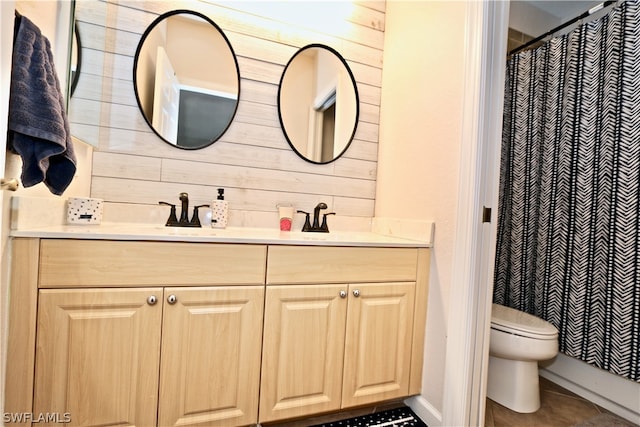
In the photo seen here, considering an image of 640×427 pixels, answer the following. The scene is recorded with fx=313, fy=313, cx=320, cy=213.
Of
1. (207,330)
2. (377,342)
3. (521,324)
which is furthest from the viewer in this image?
(521,324)

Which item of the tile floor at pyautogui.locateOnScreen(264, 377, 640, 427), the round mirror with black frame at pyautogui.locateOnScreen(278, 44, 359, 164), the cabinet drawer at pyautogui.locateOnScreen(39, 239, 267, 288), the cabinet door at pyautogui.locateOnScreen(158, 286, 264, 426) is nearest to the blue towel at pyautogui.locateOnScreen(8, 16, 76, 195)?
the cabinet drawer at pyautogui.locateOnScreen(39, 239, 267, 288)

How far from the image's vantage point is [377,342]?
140cm

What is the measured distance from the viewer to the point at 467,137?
1306mm

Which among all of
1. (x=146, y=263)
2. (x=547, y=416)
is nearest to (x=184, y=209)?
(x=146, y=263)

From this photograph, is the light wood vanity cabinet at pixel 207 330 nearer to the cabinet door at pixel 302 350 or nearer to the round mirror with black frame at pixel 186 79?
the cabinet door at pixel 302 350

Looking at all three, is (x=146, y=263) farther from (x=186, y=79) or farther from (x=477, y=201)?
(x=477, y=201)

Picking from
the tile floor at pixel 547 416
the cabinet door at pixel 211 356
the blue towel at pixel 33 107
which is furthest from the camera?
the tile floor at pixel 547 416

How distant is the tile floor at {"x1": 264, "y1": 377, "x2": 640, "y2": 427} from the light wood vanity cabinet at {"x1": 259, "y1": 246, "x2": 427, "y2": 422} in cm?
16

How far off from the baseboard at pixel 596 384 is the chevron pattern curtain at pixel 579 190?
0.11m

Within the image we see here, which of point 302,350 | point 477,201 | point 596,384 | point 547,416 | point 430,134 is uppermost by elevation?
point 430,134

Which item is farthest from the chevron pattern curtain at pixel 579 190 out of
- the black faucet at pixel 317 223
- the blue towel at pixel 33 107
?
the blue towel at pixel 33 107

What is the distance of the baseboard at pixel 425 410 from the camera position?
4.56 ft

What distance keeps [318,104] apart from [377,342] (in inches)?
53.8

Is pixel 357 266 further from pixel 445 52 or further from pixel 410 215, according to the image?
pixel 445 52
